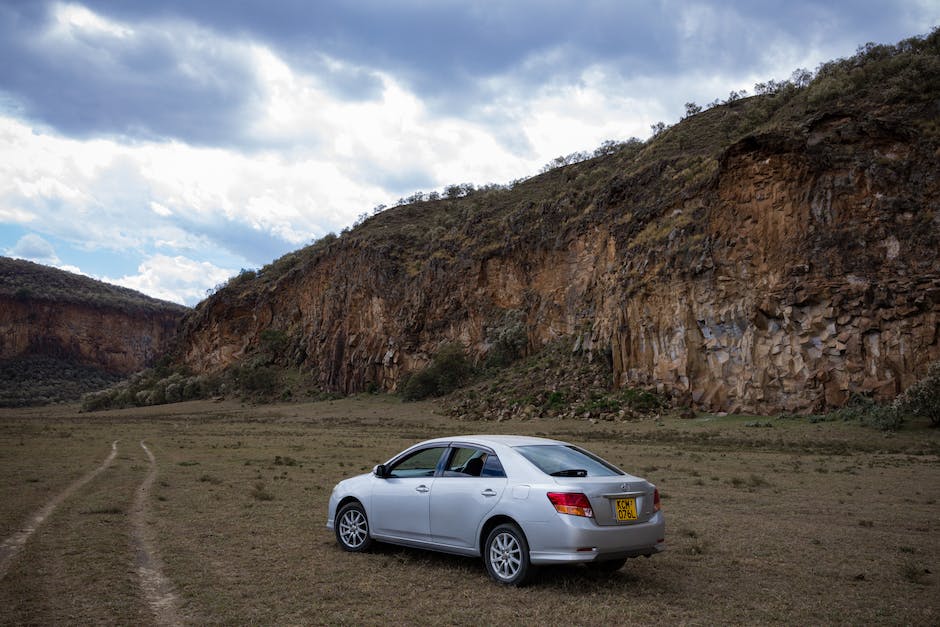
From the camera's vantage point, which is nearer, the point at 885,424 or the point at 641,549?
the point at 641,549

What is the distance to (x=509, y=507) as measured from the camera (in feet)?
22.8

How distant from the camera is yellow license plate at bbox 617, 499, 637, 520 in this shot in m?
6.88

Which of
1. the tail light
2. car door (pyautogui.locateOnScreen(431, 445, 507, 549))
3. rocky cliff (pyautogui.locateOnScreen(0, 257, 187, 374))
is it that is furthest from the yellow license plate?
rocky cliff (pyautogui.locateOnScreen(0, 257, 187, 374))

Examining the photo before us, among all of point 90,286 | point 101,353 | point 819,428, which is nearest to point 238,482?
point 819,428

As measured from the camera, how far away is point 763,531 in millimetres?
10328

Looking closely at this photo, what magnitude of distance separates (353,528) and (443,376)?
4607 cm

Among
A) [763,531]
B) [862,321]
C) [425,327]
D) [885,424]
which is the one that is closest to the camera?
[763,531]

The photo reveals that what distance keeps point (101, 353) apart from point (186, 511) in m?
126

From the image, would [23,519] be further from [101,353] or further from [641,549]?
[101,353]

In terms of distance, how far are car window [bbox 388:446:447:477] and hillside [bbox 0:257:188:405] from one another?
10865 centimetres

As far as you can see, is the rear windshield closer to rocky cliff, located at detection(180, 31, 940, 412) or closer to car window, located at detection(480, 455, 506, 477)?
car window, located at detection(480, 455, 506, 477)

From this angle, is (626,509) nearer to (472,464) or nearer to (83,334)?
(472,464)

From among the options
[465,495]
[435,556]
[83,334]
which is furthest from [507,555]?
[83,334]

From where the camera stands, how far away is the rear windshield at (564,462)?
7.21 meters
